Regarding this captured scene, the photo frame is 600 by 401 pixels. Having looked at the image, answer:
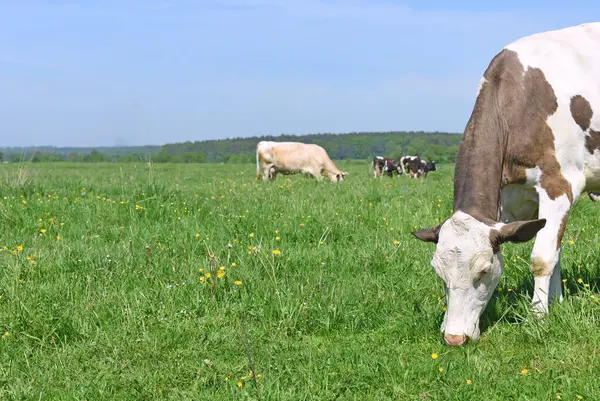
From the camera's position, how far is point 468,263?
4.63 m

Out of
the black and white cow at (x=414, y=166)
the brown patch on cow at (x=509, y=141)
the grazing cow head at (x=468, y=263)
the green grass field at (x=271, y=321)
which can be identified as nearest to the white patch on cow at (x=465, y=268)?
the grazing cow head at (x=468, y=263)

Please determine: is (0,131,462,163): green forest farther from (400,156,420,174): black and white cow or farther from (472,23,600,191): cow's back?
(472,23,600,191): cow's back

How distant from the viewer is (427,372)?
4.21 m

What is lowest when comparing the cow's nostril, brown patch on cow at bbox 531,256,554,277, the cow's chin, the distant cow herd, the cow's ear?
the cow's nostril

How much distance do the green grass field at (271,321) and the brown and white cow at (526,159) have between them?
0.39 meters

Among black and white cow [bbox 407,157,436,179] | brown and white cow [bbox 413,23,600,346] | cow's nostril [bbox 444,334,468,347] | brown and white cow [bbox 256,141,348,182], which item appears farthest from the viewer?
black and white cow [bbox 407,157,436,179]

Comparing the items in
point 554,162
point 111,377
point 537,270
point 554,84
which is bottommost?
point 111,377

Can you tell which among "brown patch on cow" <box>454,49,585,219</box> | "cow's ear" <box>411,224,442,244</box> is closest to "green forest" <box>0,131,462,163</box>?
"brown patch on cow" <box>454,49,585,219</box>

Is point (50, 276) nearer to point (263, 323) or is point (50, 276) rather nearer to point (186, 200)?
point (263, 323)

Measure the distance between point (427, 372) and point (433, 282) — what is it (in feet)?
5.75

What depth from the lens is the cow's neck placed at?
16.2ft

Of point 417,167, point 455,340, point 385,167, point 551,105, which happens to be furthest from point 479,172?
point 385,167

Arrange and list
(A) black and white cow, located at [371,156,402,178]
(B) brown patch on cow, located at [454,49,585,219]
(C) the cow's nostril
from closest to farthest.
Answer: (C) the cow's nostril < (B) brown patch on cow, located at [454,49,585,219] < (A) black and white cow, located at [371,156,402,178]

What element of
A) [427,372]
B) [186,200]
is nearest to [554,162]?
[427,372]
